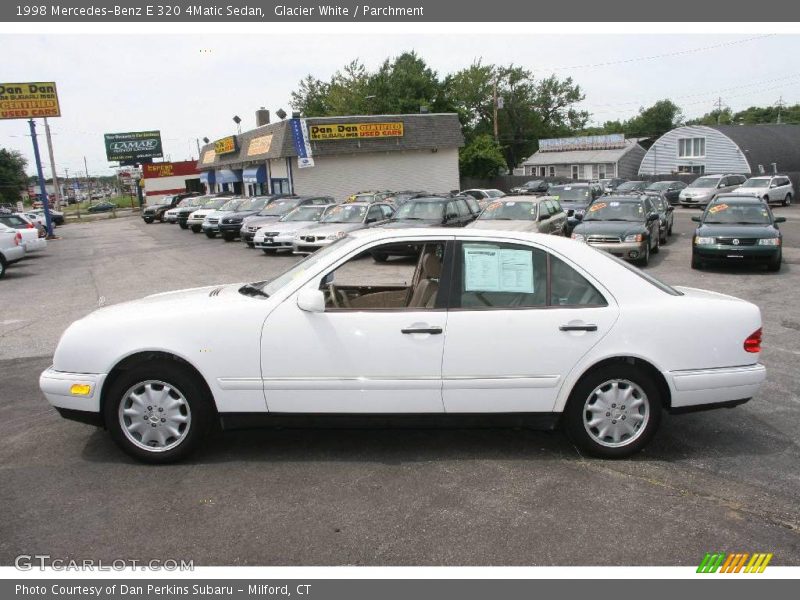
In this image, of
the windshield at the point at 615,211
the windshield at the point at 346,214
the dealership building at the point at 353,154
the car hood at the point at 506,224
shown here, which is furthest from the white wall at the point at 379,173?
the windshield at the point at 615,211

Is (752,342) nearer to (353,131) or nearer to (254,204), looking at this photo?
(254,204)

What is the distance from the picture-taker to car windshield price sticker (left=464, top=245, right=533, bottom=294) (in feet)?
14.6

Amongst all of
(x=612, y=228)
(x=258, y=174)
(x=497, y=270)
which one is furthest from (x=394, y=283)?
(x=258, y=174)

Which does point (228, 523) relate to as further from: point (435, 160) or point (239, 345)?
point (435, 160)

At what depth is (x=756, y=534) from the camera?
355cm

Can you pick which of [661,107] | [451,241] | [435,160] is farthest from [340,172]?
[661,107]

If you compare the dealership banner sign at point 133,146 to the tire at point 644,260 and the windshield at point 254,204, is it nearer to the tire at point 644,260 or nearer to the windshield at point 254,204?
the windshield at point 254,204

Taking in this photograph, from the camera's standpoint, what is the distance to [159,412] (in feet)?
14.5

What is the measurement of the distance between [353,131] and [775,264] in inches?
1043

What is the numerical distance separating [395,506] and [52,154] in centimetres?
5142

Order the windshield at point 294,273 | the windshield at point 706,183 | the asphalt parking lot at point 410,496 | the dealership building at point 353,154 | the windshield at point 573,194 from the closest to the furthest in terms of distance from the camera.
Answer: the asphalt parking lot at point 410,496
the windshield at point 294,273
the windshield at point 573,194
the dealership building at point 353,154
the windshield at point 706,183

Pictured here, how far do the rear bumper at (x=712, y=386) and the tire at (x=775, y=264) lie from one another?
9.98 metres

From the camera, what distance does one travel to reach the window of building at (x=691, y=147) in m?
50.9

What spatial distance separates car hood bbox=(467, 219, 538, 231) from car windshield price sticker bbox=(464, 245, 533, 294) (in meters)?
10.1
